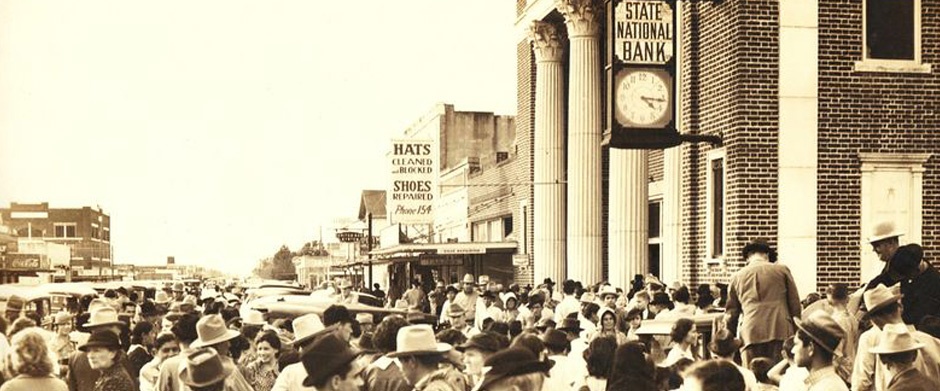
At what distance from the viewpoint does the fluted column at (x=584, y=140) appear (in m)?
30.8

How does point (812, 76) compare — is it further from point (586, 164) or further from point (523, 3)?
point (523, 3)

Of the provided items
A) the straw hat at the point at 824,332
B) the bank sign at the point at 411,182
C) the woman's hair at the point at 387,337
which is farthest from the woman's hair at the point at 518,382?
the bank sign at the point at 411,182

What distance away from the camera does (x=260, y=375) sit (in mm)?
12141

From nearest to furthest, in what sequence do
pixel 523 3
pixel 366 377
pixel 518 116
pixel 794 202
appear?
pixel 366 377
pixel 794 202
pixel 523 3
pixel 518 116

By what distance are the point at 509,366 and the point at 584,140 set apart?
24.7 m

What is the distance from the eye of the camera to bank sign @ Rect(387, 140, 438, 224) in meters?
38.6

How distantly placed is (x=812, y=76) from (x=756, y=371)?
1220cm

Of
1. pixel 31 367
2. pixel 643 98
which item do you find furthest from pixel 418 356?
pixel 643 98

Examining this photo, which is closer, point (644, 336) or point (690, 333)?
point (690, 333)

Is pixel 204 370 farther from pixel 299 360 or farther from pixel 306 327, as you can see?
pixel 306 327

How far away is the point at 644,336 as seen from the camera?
13.9 m

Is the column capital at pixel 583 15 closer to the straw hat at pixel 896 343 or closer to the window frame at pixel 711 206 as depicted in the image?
the window frame at pixel 711 206

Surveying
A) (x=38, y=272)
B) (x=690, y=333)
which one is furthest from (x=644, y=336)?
(x=38, y=272)

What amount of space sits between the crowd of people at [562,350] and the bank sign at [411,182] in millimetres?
21214
